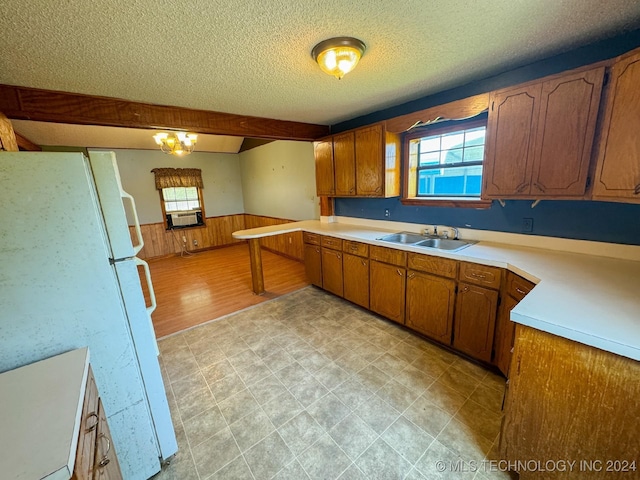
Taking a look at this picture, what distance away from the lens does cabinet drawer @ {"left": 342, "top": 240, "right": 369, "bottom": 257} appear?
9.40 feet

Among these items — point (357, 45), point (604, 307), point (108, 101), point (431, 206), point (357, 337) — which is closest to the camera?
point (604, 307)

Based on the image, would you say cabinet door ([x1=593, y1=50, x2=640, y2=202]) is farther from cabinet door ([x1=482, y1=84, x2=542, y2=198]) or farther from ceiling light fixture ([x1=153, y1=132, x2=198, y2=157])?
ceiling light fixture ([x1=153, y1=132, x2=198, y2=157])

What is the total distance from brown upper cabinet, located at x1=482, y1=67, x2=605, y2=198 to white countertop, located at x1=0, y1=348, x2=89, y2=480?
107 inches

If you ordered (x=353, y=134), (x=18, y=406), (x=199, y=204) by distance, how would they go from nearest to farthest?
(x=18, y=406) < (x=353, y=134) < (x=199, y=204)

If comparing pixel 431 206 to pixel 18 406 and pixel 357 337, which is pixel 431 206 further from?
pixel 18 406

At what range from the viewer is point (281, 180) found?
211 inches

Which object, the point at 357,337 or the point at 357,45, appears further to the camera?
the point at 357,337

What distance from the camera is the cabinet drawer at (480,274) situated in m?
1.88

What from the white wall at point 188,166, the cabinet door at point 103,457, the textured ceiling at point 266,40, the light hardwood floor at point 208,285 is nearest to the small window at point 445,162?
the textured ceiling at point 266,40

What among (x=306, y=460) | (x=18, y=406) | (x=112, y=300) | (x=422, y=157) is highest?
(x=422, y=157)

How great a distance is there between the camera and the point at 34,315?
105 centimetres

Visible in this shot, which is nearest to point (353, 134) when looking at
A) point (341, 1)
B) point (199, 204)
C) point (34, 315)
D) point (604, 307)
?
point (341, 1)

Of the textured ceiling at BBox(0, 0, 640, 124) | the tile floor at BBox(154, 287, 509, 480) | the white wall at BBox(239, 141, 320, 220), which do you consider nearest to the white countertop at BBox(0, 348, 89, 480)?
the tile floor at BBox(154, 287, 509, 480)

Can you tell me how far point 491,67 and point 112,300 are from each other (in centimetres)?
301
